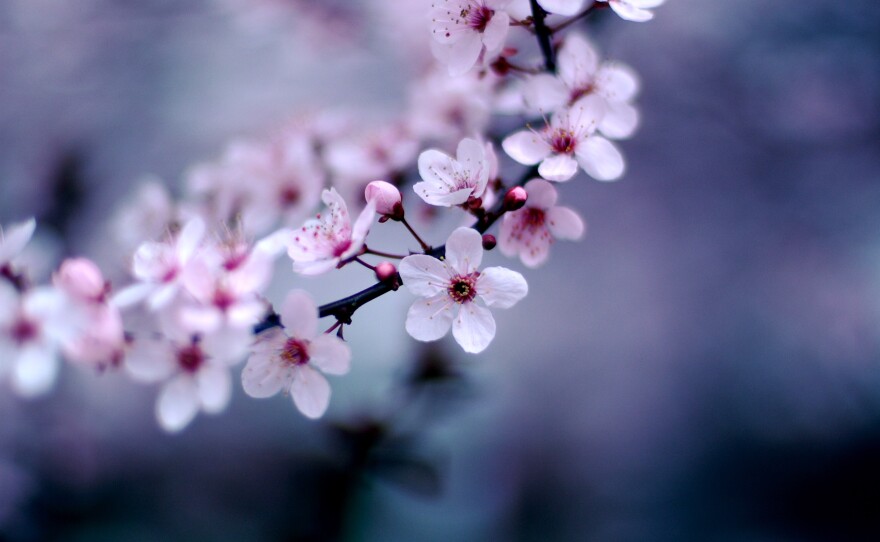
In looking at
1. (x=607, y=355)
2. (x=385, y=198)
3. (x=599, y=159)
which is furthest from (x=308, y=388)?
(x=607, y=355)

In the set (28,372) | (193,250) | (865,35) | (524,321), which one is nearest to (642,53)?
(865,35)

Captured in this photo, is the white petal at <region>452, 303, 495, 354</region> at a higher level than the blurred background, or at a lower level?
higher

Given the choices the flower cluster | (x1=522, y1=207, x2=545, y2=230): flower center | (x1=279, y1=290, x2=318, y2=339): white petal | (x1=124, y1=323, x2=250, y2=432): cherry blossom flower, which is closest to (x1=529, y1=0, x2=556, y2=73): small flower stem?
the flower cluster

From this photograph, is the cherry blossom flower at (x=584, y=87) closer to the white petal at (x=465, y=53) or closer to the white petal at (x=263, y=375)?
the white petal at (x=465, y=53)

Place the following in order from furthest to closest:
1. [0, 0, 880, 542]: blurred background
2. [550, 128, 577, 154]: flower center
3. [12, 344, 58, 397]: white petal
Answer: [0, 0, 880, 542]: blurred background
[550, 128, 577, 154]: flower center
[12, 344, 58, 397]: white petal

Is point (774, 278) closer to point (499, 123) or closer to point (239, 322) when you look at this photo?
point (499, 123)

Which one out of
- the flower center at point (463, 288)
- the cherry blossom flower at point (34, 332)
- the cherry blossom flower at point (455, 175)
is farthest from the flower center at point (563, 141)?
the cherry blossom flower at point (34, 332)

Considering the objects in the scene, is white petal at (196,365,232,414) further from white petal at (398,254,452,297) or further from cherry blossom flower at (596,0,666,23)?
cherry blossom flower at (596,0,666,23)
